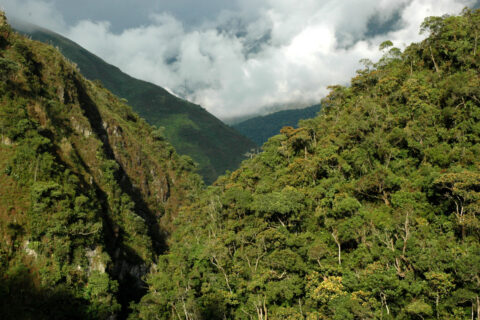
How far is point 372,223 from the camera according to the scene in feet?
135

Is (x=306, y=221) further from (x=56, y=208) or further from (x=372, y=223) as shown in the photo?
(x=56, y=208)

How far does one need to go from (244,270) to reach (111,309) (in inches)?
893

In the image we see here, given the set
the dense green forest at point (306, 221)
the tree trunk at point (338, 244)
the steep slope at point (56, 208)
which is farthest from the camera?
the tree trunk at point (338, 244)

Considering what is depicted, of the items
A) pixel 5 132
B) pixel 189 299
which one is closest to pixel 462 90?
pixel 189 299

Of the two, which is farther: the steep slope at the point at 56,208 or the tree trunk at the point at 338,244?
the tree trunk at the point at 338,244

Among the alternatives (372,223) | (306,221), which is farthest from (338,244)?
(306,221)

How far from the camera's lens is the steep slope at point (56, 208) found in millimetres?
40906

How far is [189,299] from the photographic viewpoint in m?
44.3

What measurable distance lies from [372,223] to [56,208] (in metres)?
51.8

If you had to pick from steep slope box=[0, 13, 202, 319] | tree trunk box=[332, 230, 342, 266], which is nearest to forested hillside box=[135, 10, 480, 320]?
tree trunk box=[332, 230, 342, 266]

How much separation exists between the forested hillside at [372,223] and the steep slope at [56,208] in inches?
502

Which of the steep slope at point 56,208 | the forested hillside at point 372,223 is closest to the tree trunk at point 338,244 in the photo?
the forested hillside at point 372,223

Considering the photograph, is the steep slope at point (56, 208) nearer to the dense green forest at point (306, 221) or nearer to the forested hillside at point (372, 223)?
the dense green forest at point (306, 221)

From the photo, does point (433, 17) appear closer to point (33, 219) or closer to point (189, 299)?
point (189, 299)
